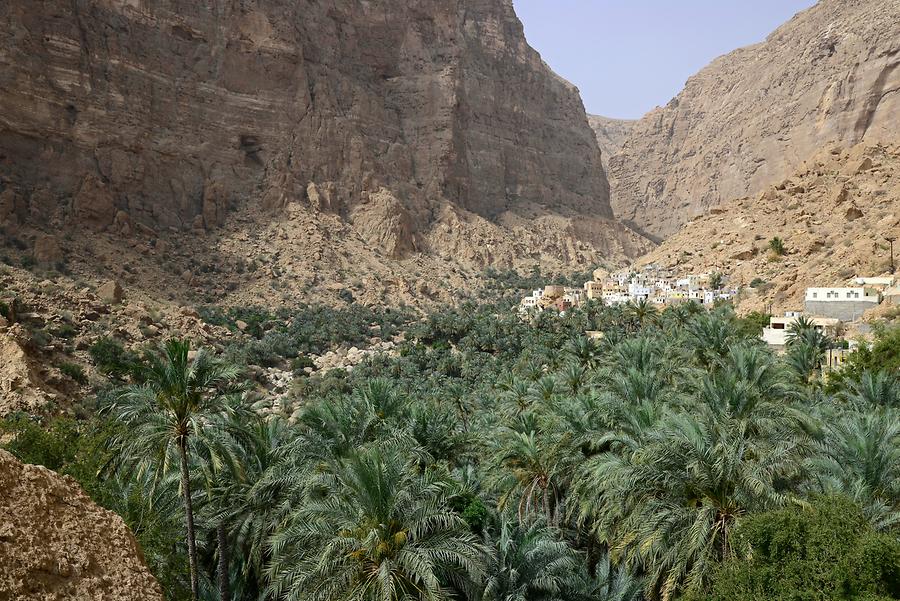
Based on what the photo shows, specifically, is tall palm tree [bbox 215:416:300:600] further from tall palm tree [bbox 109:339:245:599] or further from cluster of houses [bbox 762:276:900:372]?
cluster of houses [bbox 762:276:900:372]

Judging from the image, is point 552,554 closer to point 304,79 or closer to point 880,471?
point 880,471

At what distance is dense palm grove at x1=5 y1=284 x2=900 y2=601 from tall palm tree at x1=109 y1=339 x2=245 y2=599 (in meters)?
0.03

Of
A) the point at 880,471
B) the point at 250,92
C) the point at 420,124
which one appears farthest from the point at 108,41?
the point at 880,471

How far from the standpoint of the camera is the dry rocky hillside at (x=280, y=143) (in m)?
67.6

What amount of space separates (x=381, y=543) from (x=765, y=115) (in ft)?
447

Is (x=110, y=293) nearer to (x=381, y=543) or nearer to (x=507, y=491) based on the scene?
(x=507, y=491)

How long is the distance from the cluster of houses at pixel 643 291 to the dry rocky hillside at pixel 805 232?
1.85 m

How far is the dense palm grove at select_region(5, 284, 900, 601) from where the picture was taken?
8.62 metres

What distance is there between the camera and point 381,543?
869cm

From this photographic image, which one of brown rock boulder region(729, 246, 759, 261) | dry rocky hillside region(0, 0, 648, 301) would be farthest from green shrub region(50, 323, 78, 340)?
brown rock boulder region(729, 246, 759, 261)

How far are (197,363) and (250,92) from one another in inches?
3267

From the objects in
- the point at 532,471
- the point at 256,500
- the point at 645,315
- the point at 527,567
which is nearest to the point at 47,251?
the point at 645,315

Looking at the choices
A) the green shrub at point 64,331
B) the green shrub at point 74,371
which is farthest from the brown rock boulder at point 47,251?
the green shrub at point 74,371

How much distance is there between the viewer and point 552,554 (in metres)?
10.6
